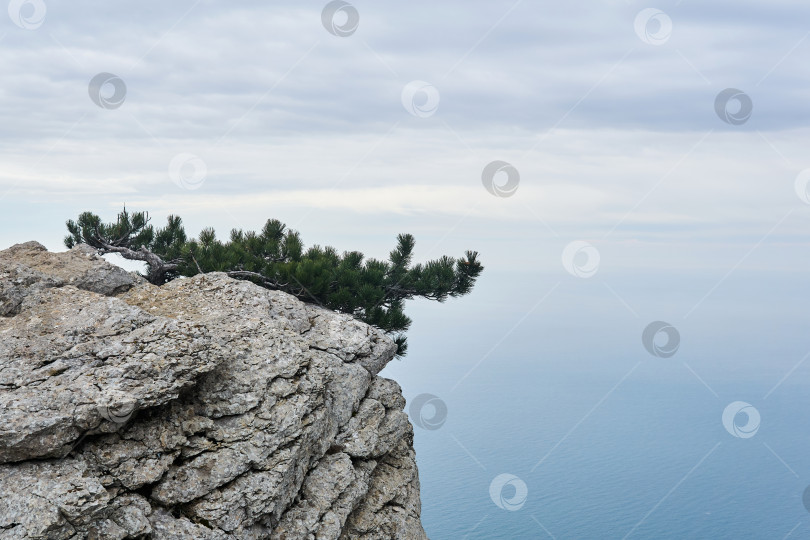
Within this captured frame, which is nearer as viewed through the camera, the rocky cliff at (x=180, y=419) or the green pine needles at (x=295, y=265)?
the rocky cliff at (x=180, y=419)

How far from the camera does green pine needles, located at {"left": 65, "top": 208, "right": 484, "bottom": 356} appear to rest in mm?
13023

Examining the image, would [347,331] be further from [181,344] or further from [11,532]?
[11,532]

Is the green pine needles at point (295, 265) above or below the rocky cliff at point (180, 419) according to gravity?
above

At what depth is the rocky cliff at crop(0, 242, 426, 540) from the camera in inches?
262

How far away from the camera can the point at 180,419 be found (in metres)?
7.61

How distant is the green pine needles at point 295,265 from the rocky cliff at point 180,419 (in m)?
3.06

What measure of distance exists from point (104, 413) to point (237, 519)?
1.76 metres

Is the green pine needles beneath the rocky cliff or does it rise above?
above

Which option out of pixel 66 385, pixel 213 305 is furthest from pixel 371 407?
pixel 66 385

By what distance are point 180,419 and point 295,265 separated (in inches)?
215

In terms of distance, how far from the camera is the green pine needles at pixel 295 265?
13023 mm

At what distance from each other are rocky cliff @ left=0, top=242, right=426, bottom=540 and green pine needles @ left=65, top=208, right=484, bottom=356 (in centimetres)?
306

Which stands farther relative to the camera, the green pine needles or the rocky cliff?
the green pine needles

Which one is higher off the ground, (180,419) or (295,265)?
(295,265)
